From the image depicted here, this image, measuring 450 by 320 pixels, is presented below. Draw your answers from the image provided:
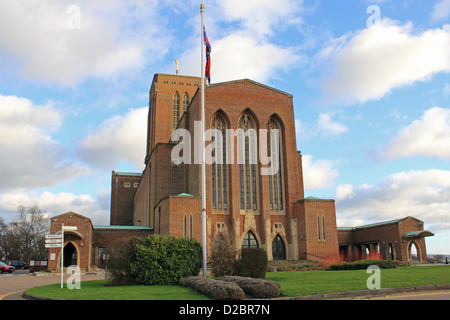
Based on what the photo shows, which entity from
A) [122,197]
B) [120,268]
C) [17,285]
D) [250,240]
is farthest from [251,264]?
[122,197]

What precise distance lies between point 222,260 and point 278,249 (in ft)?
59.0

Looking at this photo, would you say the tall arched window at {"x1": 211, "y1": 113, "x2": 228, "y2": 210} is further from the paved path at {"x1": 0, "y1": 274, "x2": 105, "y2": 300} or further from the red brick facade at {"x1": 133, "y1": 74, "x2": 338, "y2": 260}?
the paved path at {"x1": 0, "y1": 274, "x2": 105, "y2": 300}

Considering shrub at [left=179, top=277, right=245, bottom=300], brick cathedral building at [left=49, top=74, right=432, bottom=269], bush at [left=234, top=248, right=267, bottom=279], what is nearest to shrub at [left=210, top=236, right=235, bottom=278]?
bush at [left=234, top=248, right=267, bottom=279]

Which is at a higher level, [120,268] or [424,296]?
[120,268]

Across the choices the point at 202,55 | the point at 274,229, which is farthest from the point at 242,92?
the point at 202,55

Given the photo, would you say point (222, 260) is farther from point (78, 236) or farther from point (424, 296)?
point (78, 236)

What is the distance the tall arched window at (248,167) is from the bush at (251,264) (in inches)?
681

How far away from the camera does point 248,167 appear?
125 ft

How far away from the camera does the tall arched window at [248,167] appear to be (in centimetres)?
3747

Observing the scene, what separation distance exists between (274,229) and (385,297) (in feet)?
80.7

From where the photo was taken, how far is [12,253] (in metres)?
71.2

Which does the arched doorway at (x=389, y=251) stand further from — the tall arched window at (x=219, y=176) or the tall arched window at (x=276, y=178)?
the tall arched window at (x=219, y=176)

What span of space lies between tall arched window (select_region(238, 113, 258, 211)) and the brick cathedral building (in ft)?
0.31
